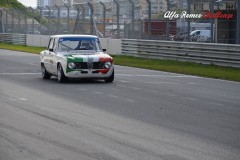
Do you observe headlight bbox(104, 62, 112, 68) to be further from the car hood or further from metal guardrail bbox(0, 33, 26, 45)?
metal guardrail bbox(0, 33, 26, 45)

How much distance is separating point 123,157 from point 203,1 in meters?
20.7

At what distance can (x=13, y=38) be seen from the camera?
56.2 m

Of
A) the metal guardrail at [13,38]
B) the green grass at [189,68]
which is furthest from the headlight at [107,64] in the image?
the metal guardrail at [13,38]

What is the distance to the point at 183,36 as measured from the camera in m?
29.2

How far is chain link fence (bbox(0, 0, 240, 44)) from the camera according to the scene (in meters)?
26.4

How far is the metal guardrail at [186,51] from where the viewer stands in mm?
24623

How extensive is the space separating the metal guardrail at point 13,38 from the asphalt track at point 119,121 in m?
35.9

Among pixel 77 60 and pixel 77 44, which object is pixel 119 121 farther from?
pixel 77 44

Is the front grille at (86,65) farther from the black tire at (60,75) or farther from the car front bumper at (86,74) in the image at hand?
the black tire at (60,75)

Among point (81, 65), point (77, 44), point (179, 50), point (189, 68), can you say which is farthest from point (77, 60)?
point (179, 50)

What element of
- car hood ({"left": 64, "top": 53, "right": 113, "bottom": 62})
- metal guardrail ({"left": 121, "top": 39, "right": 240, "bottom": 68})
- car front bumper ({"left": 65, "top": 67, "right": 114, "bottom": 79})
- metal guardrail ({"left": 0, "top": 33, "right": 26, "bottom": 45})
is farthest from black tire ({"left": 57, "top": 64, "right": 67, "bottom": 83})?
metal guardrail ({"left": 0, "top": 33, "right": 26, "bottom": 45})

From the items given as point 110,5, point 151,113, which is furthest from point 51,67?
point 110,5

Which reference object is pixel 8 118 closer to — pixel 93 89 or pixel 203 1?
pixel 93 89

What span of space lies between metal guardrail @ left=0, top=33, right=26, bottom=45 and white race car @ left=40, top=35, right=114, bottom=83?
114 ft
